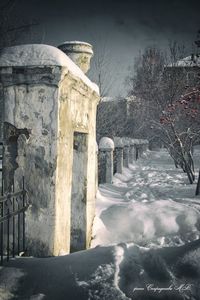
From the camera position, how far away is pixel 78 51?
4.68 meters

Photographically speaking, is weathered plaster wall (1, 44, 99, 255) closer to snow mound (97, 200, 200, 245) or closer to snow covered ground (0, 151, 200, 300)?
snow covered ground (0, 151, 200, 300)

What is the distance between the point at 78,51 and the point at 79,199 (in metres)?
2.46

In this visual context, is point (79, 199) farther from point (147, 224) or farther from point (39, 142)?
point (39, 142)

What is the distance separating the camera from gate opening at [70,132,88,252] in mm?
4555

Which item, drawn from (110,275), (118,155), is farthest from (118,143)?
(110,275)

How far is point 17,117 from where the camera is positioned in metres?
3.15

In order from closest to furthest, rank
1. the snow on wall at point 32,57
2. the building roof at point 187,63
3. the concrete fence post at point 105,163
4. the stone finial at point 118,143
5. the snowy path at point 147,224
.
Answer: the snow on wall at point 32,57
the snowy path at point 147,224
the building roof at point 187,63
the concrete fence post at point 105,163
the stone finial at point 118,143

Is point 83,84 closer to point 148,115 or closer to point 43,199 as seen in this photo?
point 43,199

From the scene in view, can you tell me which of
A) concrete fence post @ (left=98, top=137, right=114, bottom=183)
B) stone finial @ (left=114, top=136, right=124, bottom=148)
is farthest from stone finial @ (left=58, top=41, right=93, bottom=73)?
stone finial @ (left=114, top=136, right=124, bottom=148)

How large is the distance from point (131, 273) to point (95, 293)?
0.46 metres

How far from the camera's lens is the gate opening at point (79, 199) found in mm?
4555

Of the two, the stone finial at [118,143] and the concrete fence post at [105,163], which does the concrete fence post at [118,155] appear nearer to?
the stone finial at [118,143]

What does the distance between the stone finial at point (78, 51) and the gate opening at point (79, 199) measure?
4.69ft

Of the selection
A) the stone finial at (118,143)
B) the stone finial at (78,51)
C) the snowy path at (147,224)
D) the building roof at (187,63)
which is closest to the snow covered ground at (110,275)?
the snowy path at (147,224)
